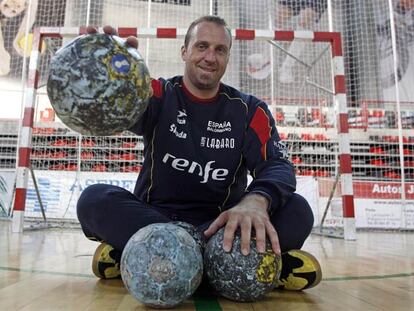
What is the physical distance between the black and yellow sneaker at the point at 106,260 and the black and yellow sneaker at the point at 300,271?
2.05ft

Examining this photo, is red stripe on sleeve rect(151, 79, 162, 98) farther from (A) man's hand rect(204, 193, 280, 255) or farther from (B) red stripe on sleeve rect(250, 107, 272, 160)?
(A) man's hand rect(204, 193, 280, 255)

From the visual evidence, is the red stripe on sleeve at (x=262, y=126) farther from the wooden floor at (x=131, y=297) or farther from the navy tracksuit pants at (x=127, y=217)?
the wooden floor at (x=131, y=297)

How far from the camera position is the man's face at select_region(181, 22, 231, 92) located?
1.60 metres

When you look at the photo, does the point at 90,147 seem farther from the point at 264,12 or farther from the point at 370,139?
the point at 370,139

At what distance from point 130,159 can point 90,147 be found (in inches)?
34.1

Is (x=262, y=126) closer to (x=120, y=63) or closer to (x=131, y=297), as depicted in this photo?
(x=120, y=63)

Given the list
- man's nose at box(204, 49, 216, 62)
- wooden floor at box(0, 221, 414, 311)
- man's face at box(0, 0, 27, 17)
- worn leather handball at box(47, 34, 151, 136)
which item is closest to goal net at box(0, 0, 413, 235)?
man's face at box(0, 0, 27, 17)

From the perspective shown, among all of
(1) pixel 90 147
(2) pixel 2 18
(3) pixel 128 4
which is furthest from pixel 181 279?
(2) pixel 2 18

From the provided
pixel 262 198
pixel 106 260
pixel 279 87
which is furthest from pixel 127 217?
pixel 279 87

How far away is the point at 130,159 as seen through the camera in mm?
6539

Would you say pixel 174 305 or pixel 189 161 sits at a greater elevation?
pixel 189 161

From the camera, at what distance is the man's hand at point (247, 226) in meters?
1.17

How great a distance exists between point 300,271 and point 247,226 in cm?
39

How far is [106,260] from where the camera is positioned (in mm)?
1591
